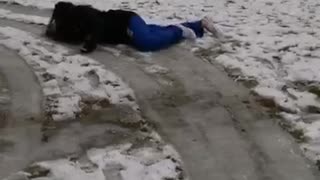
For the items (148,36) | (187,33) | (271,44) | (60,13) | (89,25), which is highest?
(60,13)

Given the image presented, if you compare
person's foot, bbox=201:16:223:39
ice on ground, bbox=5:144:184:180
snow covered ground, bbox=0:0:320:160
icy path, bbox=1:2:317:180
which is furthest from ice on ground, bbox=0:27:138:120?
person's foot, bbox=201:16:223:39

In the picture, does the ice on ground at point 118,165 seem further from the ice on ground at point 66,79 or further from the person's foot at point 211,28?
the person's foot at point 211,28

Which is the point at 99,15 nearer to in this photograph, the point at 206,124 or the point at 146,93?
the point at 146,93

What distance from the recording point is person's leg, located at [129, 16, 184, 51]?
633 cm

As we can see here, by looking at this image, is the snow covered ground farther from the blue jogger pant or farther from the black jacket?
the black jacket

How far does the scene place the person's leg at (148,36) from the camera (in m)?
6.33

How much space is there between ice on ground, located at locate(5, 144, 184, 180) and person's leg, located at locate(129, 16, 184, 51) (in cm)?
234

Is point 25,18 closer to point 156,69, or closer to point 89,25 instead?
point 89,25

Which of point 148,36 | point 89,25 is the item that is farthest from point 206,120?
point 89,25

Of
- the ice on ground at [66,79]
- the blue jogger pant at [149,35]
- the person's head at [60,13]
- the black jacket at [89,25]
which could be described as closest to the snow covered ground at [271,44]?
the blue jogger pant at [149,35]

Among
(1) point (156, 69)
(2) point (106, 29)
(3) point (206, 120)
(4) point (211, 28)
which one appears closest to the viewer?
(3) point (206, 120)

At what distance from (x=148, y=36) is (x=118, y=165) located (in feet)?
8.62

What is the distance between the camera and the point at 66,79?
546 cm

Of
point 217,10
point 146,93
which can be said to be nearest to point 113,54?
point 146,93
